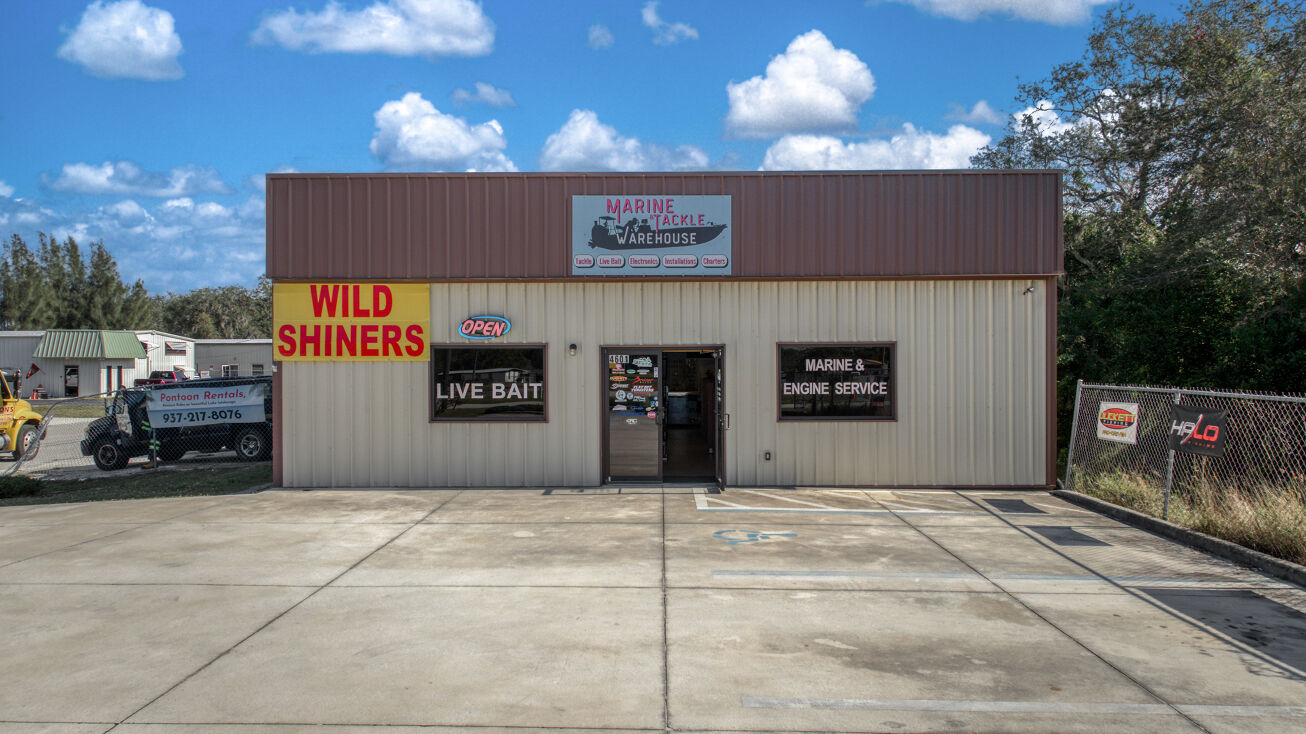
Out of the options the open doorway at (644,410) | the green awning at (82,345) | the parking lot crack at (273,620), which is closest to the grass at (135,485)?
the parking lot crack at (273,620)

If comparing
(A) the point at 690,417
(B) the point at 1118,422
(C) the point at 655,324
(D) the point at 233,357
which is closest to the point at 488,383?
(C) the point at 655,324

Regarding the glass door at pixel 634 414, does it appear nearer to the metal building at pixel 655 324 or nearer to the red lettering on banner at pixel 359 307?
the metal building at pixel 655 324

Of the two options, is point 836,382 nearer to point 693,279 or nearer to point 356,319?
point 693,279

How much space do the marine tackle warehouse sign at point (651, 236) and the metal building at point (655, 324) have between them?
35 mm

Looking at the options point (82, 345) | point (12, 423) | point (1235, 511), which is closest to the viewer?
point (1235, 511)

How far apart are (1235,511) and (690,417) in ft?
24.9

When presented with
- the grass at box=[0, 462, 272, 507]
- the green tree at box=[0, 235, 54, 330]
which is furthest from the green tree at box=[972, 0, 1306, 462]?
the green tree at box=[0, 235, 54, 330]

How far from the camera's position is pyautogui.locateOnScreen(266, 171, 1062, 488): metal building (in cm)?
1230

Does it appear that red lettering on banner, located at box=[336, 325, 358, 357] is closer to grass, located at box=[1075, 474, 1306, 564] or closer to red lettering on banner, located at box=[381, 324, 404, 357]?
red lettering on banner, located at box=[381, 324, 404, 357]

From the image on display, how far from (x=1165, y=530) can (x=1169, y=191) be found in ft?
48.9

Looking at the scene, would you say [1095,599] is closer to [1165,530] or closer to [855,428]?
[1165,530]

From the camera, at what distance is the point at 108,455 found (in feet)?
55.0

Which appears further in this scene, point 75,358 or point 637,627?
point 75,358

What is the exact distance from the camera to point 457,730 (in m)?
4.31
